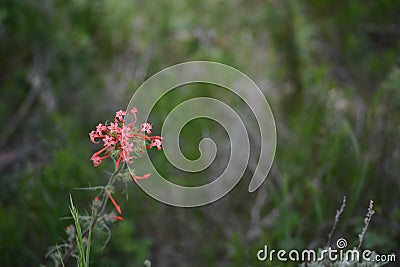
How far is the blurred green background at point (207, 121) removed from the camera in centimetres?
264

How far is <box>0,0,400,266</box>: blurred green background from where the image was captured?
264 cm

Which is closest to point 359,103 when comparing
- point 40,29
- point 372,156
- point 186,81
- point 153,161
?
point 372,156

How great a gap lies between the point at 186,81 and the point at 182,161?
0.64 meters

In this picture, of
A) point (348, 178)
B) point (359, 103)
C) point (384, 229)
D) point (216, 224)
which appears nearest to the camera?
point (384, 229)

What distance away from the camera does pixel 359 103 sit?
343 cm

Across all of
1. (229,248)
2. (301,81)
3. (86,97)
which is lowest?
(229,248)

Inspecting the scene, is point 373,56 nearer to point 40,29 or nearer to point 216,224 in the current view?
point 216,224

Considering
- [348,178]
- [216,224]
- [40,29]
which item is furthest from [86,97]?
[348,178]

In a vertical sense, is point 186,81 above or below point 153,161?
above

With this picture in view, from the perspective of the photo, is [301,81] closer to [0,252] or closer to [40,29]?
[40,29]

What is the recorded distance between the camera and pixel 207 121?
3.44 metres

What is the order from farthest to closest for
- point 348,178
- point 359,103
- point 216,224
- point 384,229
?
point 359,103 < point 216,224 < point 348,178 < point 384,229

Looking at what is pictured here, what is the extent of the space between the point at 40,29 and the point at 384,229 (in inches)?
95.9

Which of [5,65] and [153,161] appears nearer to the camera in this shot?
[153,161]
